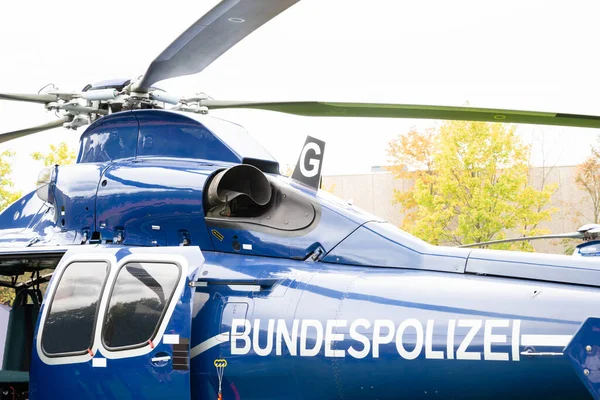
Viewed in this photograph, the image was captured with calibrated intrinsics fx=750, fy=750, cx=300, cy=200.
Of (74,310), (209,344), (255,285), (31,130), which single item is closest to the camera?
(209,344)

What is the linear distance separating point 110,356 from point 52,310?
0.88 m

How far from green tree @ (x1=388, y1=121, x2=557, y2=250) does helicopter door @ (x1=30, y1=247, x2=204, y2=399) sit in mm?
26164

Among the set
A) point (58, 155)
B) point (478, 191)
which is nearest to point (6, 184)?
point (58, 155)

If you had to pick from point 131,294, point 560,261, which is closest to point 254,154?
point 131,294

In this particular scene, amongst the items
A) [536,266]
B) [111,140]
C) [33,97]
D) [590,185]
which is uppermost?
[33,97]

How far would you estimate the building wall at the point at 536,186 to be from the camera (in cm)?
3766

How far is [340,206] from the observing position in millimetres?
6871

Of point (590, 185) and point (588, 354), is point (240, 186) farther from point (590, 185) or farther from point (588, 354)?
point (590, 185)

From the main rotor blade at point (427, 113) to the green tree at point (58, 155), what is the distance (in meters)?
28.0

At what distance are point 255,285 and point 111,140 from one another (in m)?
3.00

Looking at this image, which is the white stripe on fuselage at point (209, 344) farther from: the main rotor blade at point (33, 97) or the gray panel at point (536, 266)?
the main rotor blade at point (33, 97)

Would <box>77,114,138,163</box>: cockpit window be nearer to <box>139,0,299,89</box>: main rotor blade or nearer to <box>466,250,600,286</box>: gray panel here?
<box>139,0,299,89</box>: main rotor blade

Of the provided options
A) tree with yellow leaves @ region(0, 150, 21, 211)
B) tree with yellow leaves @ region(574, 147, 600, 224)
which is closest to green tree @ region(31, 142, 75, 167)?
tree with yellow leaves @ region(0, 150, 21, 211)

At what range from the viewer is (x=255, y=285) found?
635cm
